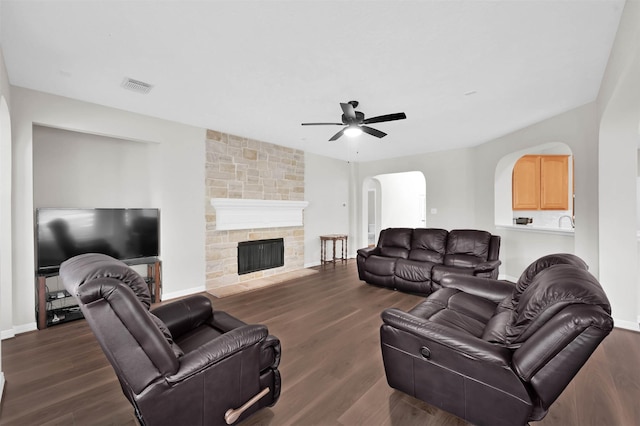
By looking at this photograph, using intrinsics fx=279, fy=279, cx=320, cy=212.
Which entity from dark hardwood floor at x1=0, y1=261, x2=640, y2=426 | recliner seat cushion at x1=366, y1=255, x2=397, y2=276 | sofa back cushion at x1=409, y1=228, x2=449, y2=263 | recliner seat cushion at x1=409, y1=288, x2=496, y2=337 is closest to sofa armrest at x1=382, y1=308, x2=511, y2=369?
recliner seat cushion at x1=409, y1=288, x2=496, y2=337

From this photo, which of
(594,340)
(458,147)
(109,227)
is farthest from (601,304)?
(458,147)

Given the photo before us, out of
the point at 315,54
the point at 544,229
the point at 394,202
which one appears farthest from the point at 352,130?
the point at 394,202

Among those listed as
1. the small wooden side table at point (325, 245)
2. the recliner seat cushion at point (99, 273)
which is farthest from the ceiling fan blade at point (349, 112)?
the small wooden side table at point (325, 245)

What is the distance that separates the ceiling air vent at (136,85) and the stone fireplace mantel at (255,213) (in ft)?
6.30

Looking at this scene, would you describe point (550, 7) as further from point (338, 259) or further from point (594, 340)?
point (338, 259)

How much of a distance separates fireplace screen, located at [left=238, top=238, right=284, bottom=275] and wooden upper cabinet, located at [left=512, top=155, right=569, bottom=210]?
486 cm

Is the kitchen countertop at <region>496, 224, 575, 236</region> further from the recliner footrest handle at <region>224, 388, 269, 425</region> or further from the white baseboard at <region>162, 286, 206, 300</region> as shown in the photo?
the white baseboard at <region>162, 286, 206, 300</region>

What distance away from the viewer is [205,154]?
4574mm

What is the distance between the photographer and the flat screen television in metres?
3.18

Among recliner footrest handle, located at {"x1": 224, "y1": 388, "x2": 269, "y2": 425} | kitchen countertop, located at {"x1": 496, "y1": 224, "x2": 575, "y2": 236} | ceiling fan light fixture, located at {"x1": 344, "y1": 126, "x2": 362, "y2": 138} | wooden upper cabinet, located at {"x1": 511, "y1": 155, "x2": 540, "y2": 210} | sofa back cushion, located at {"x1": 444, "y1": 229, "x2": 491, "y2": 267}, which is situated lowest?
recliner footrest handle, located at {"x1": 224, "y1": 388, "x2": 269, "y2": 425}

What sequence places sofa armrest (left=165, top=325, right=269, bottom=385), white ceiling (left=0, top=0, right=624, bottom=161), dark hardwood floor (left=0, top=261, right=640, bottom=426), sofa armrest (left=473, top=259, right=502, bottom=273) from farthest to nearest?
sofa armrest (left=473, top=259, right=502, bottom=273)
white ceiling (left=0, top=0, right=624, bottom=161)
dark hardwood floor (left=0, top=261, right=640, bottom=426)
sofa armrest (left=165, top=325, right=269, bottom=385)

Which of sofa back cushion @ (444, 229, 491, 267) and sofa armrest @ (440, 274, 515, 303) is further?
sofa back cushion @ (444, 229, 491, 267)

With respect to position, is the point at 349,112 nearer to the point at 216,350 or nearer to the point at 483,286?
the point at 483,286

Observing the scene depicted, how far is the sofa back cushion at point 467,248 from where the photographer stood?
4.23 meters
